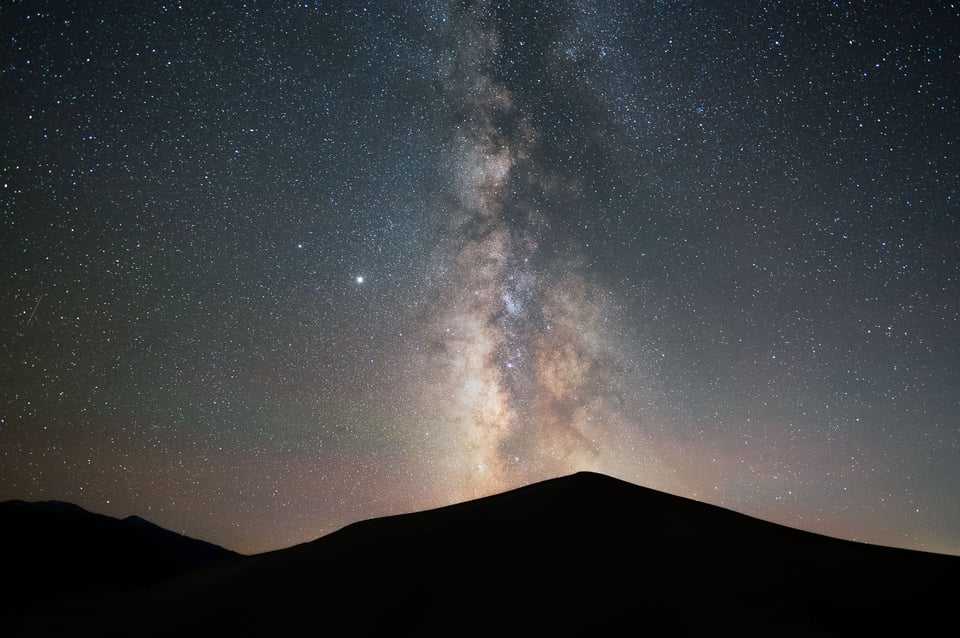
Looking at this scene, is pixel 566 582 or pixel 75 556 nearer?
pixel 566 582

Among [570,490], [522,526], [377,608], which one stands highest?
[570,490]

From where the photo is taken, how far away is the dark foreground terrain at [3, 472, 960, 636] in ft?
20.0

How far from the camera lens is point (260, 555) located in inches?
467

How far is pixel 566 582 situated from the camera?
300 inches

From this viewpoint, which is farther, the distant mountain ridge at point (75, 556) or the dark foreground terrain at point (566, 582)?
the distant mountain ridge at point (75, 556)

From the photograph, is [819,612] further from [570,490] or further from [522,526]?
[570,490]

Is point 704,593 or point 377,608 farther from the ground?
point 704,593

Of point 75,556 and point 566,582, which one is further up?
point 566,582

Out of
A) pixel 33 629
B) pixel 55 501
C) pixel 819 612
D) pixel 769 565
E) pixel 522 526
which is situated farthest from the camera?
pixel 55 501

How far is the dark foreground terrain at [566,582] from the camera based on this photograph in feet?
20.0

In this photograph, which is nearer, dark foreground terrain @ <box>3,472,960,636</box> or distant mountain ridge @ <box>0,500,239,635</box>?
dark foreground terrain @ <box>3,472,960,636</box>

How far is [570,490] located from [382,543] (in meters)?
4.68

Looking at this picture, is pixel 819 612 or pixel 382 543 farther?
pixel 382 543

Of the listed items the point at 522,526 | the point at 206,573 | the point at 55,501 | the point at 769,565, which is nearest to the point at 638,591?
the point at 769,565
